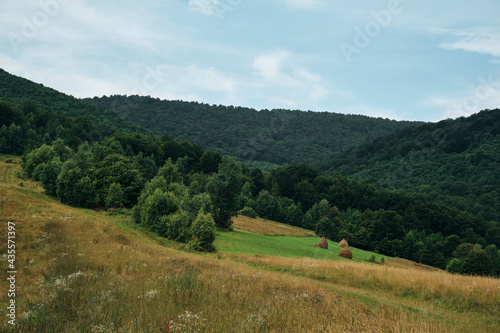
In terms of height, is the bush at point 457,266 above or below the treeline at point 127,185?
below

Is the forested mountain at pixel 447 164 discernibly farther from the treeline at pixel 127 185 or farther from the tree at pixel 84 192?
the tree at pixel 84 192

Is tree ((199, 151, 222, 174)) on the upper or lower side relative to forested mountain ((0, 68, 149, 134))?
lower

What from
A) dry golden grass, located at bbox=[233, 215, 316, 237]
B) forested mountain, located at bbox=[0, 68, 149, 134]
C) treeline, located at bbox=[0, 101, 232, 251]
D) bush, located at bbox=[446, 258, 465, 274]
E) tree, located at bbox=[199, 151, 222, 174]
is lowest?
dry golden grass, located at bbox=[233, 215, 316, 237]

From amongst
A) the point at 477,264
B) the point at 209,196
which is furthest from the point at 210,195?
the point at 477,264

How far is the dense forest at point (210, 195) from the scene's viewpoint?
1801 inches

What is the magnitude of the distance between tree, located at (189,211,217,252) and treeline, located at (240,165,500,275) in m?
47.8

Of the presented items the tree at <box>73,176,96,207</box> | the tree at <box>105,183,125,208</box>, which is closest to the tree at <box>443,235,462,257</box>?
the tree at <box>105,183,125,208</box>

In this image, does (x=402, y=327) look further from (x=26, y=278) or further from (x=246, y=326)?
(x=26, y=278)

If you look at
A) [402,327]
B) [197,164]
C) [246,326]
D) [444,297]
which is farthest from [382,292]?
[197,164]

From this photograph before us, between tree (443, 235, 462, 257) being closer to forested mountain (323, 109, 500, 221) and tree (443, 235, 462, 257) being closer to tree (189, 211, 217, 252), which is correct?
forested mountain (323, 109, 500, 221)

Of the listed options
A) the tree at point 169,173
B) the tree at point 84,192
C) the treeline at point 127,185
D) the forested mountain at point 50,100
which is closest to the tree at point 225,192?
the treeline at point 127,185

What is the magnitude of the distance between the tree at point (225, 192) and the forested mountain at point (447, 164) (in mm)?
103221

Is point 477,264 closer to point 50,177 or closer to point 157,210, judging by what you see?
point 157,210

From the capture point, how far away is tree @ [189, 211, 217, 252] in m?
32.0
